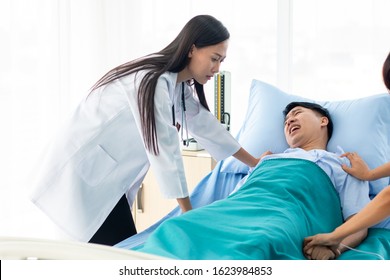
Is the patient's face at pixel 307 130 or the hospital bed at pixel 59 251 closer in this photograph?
the hospital bed at pixel 59 251

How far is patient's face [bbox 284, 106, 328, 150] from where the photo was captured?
241cm

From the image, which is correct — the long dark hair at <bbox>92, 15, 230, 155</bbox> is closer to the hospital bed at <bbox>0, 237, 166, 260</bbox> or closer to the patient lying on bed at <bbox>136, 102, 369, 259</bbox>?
the patient lying on bed at <bbox>136, 102, 369, 259</bbox>

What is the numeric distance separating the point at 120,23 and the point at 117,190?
79.6 inches

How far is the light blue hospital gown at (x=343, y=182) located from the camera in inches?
84.0

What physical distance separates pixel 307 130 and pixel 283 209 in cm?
60

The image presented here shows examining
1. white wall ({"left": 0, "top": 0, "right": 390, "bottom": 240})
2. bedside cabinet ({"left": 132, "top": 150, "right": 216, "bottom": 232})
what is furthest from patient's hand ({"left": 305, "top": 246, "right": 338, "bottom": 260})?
white wall ({"left": 0, "top": 0, "right": 390, "bottom": 240})

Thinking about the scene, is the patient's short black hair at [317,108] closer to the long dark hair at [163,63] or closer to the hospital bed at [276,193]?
the hospital bed at [276,193]

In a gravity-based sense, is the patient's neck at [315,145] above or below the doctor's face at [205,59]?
below

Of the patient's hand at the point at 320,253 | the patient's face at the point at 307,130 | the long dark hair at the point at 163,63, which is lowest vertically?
the patient's hand at the point at 320,253

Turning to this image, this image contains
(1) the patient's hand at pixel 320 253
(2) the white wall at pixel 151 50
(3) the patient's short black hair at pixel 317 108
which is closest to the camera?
(1) the patient's hand at pixel 320 253

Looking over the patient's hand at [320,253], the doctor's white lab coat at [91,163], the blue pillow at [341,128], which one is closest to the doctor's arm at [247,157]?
the blue pillow at [341,128]

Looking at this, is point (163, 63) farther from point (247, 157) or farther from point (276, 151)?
point (276, 151)

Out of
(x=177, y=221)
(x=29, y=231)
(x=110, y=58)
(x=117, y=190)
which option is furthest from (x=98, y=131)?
(x=110, y=58)

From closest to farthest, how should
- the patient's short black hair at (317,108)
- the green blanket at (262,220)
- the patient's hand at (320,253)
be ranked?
the green blanket at (262,220) → the patient's hand at (320,253) → the patient's short black hair at (317,108)
